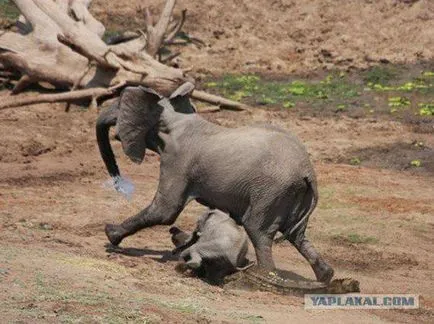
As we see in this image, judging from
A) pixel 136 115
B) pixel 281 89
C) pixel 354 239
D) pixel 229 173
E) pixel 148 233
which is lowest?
pixel 148 233

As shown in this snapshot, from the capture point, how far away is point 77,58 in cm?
1898

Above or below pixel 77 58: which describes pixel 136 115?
below

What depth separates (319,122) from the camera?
1875 centimetres

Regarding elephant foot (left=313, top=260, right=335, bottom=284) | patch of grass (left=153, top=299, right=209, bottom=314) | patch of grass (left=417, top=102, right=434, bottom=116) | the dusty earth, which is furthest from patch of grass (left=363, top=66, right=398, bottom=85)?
patch of grass (left=153, top=299, right=209, bottom=314)

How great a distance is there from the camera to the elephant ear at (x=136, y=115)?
1096 centimetres

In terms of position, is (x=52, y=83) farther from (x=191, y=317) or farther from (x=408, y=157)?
(x=191, y=317)

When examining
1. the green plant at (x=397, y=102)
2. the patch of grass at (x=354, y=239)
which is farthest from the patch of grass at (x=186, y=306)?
the green plant at (x=397, y=102)

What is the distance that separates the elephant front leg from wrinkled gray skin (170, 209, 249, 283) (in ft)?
1.11

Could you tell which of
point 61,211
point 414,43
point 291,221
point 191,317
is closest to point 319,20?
point 414,43

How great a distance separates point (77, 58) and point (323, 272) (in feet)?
31.4

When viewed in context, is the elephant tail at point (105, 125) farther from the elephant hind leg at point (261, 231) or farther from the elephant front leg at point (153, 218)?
the elephant hind leg at point (261, 231)

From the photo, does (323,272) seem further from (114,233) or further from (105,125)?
(105,125)

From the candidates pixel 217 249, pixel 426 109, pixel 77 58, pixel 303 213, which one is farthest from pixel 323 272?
pixel 426 109

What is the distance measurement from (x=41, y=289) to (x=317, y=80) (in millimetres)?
14265
